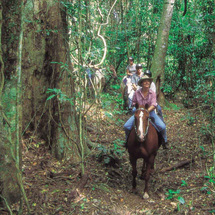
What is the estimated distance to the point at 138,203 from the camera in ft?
17.0

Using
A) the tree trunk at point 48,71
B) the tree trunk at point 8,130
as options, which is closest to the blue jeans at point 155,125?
the tree trunk at point 48,71

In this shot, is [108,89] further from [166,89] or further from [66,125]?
[66,125]

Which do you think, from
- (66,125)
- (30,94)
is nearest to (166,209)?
(66,125)

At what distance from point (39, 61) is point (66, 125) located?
5.47 feet

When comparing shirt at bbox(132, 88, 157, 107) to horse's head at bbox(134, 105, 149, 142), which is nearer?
horse's head at bbox(134, 105, 149, 142)

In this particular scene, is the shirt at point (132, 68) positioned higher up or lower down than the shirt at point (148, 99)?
higher up

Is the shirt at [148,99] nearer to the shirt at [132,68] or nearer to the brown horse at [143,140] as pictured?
the brown horse at [143,140]

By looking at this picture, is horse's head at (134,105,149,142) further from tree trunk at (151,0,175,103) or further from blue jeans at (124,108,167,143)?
tree trunk at (151,0,175,103)

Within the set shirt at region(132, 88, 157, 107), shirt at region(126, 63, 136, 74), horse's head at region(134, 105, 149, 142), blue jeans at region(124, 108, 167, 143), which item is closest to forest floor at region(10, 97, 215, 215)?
blue jeans at region(124, 108, 167, 143)

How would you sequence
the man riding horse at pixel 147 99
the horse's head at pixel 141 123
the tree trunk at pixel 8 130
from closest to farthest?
the tree trunk at pixel 8 130 → the horse's head at pixel 141 123 → the man riding horse at pixel 147 99

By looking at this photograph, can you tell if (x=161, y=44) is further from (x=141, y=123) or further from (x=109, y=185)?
(x=109, y=185)

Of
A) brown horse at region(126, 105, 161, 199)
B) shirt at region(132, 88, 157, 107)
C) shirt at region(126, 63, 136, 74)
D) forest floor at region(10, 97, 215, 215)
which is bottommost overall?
forest floor at region(10, 97, 215, 215)

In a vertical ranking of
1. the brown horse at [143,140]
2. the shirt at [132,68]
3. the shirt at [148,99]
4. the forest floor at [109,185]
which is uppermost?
the shirt at [132,68]

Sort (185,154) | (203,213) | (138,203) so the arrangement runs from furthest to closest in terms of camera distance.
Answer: (185,154) → (138,203) → (203,213)
